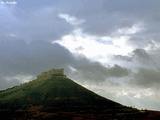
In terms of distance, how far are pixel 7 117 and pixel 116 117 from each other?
49274 millimetres

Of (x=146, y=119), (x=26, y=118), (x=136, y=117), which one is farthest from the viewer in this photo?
(x=26, y=118)

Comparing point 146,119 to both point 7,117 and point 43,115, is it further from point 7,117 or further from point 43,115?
point 7,117

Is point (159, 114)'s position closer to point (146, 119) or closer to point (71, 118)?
point (146, 119)

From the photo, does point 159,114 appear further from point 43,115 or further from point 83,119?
point 43,115

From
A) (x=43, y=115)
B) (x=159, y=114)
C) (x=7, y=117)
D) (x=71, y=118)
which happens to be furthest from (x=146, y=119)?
(x=7, y=117)

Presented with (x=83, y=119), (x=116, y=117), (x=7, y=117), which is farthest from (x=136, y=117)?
(x=7, y=117)

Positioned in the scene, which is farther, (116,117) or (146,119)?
(116,117)

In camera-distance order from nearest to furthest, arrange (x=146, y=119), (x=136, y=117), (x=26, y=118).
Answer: (x=146, y=119)
(x=136, y=117)
(x=26, y=118)

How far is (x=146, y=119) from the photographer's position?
164 metres

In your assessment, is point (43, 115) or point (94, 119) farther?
point (43, 115)

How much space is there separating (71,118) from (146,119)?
96.0ft

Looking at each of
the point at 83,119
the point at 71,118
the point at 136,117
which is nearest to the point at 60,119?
the point at 71,118

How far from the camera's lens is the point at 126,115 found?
187m

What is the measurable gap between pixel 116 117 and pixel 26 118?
3717 cm
